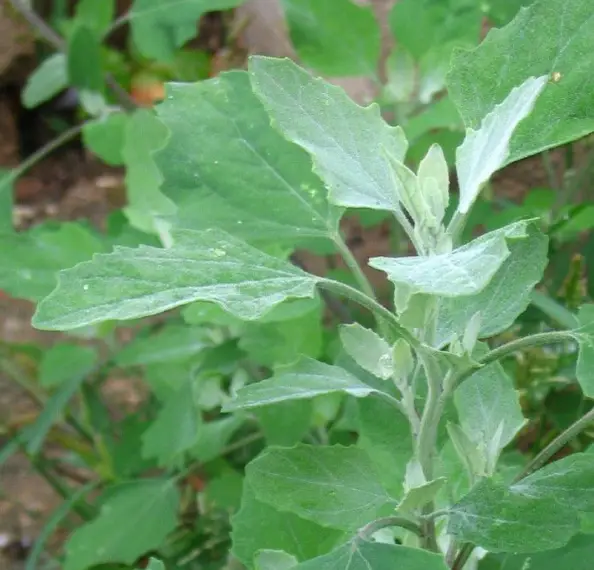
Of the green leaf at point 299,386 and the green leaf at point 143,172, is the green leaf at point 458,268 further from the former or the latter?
the green leaf at point 143,172

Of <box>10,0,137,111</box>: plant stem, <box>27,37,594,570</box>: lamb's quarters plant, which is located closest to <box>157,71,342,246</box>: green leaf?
<box>27,37,594,570</box>: lamb's quarters plant

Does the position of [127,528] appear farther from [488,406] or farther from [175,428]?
[488,406]

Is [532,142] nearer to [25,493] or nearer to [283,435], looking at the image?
[283,435]

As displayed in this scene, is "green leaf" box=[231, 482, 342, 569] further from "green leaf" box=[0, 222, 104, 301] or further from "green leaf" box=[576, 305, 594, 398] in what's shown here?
"green leaf" box=[0, 222, 104, 301]

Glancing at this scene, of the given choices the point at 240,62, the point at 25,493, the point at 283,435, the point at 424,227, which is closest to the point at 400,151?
the point at 424,227

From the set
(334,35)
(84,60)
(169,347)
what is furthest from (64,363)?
(334,35)

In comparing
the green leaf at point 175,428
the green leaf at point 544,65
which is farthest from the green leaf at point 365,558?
the green leaf at point 175,428
